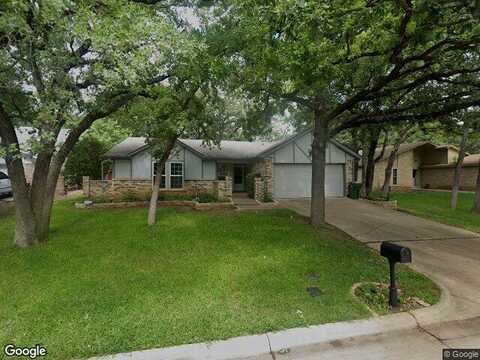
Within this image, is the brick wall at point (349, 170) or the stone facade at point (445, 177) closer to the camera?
Result: the brick wall at point (349, 170)

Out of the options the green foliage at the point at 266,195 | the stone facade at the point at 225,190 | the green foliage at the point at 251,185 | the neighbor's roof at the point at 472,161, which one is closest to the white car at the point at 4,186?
the stone facade at the point at 225,190

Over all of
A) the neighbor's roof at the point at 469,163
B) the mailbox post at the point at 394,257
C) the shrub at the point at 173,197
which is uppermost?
the neighbor's roof at the point at 469,163

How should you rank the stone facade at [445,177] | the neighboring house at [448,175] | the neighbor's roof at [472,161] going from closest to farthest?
the neighbor's roof at [472,161] < the neighboring house at [448,175] < the stone facade at [445,177]

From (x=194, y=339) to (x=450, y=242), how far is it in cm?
861

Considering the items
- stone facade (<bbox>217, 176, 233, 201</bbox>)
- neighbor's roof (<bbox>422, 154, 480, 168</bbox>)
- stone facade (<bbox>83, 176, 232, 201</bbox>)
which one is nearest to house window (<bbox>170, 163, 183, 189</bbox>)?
→ stone facade (<bbox>83, 176, 232, 201</bbox>)

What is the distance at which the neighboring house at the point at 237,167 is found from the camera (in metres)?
14.7

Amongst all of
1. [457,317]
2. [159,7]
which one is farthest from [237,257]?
[159,7]

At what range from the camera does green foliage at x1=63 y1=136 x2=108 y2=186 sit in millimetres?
17844

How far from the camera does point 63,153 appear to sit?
7.40 m

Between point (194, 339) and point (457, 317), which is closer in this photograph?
point (194, 339)

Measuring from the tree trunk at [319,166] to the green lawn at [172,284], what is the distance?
73 centimetres

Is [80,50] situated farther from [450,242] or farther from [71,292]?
[450,242]

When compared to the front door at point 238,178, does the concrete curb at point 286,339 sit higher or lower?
lower

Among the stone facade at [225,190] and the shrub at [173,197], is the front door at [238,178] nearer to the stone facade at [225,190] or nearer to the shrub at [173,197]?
the stone facade at [225,190]
